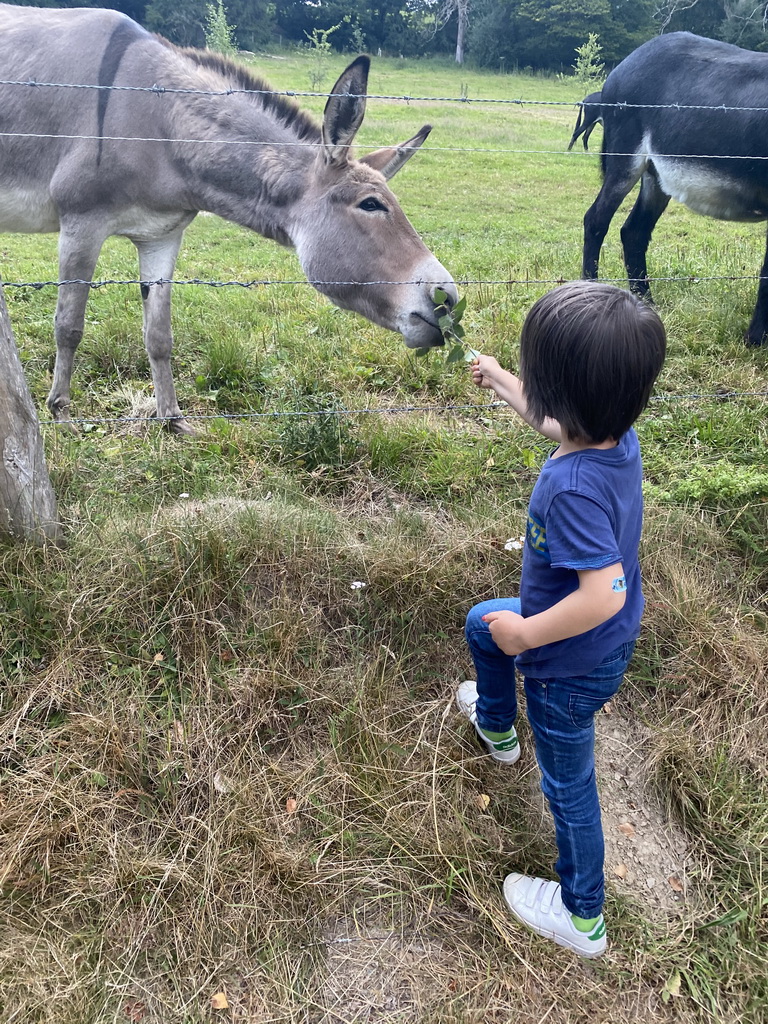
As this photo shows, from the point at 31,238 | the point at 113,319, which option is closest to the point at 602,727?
the point at 113,319

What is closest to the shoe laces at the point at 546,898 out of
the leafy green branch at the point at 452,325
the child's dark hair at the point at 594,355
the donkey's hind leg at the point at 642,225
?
the child's dark hair at the point at 594,355

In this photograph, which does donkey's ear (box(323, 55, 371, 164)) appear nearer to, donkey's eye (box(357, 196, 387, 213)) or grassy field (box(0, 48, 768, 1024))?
donkey's eye (box(357, 196, 387, 213))

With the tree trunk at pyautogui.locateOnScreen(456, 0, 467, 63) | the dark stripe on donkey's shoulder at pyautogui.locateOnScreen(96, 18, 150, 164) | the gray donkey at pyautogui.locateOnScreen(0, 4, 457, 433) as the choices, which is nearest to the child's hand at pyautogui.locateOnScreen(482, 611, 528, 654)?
the gray donkey at pyautogui.locateOnScreen(0, 4, 457, 433)

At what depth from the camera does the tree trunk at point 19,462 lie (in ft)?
7.41

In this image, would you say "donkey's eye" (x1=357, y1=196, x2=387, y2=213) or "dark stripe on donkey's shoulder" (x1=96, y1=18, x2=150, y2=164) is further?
"dark stripe on donkey's shoulder" (x1=96, y1=18, x2=150, y2=164)

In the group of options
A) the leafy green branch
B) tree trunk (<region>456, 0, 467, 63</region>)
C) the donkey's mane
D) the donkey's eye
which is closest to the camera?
the leafy green branch

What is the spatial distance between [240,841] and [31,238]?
10.1m

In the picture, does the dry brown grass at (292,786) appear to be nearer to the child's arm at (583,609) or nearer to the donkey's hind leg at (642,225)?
the child's arm at (583,609)

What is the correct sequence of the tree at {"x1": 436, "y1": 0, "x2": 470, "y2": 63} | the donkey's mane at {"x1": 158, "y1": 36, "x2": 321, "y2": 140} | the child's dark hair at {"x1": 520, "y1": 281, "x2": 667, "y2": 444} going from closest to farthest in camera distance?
the child's dark hair at {"x1": 520, "y1": 281, "x2": 667, "y2": 444}, the donkey's mane at {"x1": 158, "y1": 36, "x2": 321, "y2": 140}, the tree at {"x1": 436, "y1": 0, "x2": 470, "y2": 63}

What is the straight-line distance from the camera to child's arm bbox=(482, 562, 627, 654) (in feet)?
4.78

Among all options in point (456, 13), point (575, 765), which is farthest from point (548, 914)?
point (456, 13)

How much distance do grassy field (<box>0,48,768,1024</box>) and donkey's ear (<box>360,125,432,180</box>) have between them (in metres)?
1.24

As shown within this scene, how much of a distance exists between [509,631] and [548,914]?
827mm

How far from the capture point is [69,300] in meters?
3.51
